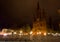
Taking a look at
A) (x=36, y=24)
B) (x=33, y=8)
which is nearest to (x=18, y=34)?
(x=36, y=24)

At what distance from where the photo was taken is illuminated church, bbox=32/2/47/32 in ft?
5.52

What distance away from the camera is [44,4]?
5.80ft

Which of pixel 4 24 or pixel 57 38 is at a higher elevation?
pixel 4 24

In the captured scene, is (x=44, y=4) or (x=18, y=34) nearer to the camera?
(x=18, y=34)

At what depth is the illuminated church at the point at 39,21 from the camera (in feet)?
5.52

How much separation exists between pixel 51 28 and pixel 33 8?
29 cm

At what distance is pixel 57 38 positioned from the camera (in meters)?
1.70

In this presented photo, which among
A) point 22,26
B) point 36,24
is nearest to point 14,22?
point 22,26

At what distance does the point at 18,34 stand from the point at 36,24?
22 centimetres

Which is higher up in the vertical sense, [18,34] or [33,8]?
[33,8]

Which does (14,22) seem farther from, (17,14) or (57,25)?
(57,25)

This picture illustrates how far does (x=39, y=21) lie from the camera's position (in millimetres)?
1688

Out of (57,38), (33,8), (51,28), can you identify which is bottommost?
(57,38)

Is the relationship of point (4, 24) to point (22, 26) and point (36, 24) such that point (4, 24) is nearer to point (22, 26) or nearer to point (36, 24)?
point (22, 26)
